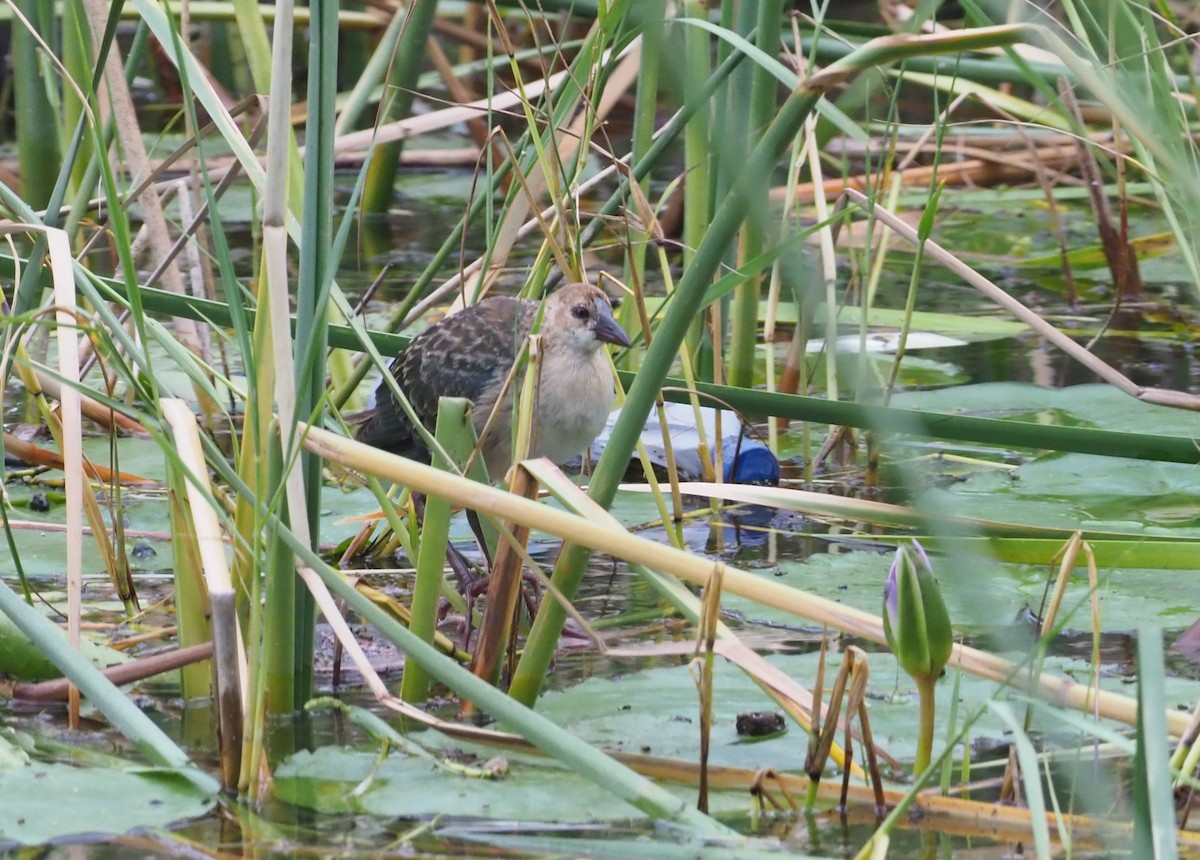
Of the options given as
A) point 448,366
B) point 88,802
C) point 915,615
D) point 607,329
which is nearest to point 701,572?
point 915,615

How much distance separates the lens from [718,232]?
2.06m

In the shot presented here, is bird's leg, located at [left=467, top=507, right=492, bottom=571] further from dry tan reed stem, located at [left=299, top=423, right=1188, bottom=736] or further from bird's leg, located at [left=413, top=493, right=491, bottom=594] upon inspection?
dry tan reed stem, located at [left=299, top=423, right=1188, bottom=736]

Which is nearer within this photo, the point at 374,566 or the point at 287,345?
the point at 287,345

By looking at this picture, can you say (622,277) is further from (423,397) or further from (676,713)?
(676,713)

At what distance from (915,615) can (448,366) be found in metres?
2.17

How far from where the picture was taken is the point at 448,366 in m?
4.09

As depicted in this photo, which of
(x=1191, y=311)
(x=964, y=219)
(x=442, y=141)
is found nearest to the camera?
(x=1191, y=311)

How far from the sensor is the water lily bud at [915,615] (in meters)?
2.08

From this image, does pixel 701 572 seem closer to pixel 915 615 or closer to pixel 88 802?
pixel 915 615

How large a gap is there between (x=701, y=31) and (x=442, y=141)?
5273mm

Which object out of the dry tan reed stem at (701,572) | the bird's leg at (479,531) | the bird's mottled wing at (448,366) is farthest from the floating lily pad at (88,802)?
the bird's mottled wing at (448,366)

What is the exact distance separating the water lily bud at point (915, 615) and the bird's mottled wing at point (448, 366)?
185 centimetres

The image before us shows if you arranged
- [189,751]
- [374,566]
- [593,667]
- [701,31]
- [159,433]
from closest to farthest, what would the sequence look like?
1. [159,433]
2. [189,751]
3. [593,667]
4. [374,566]
5. [701,31]

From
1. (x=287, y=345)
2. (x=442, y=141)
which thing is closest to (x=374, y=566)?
(x=287, y=345)
